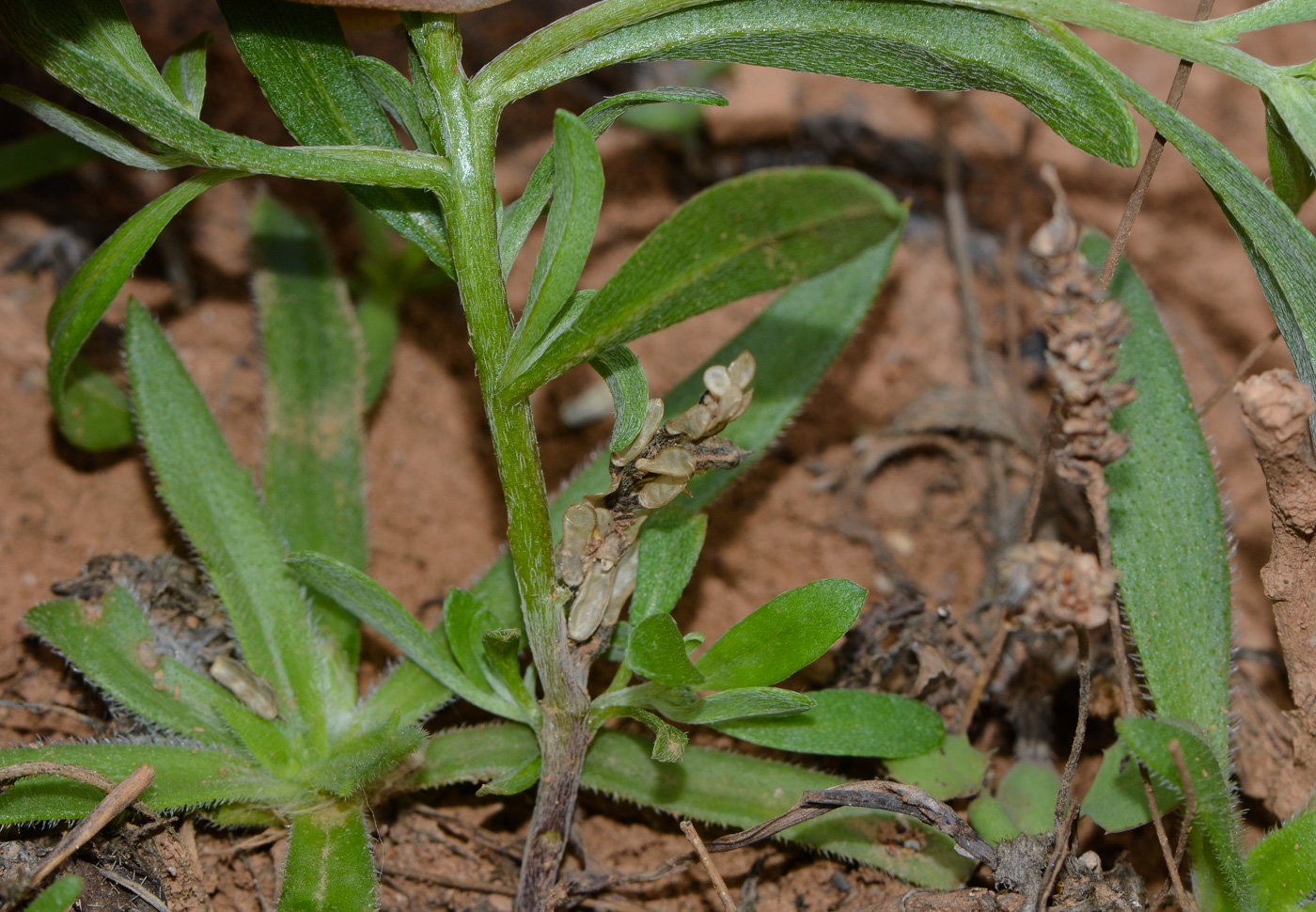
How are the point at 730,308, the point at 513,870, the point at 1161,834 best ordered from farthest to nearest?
1. the point at 730,308
2. the point at 513,870
3. the point at 1161,834

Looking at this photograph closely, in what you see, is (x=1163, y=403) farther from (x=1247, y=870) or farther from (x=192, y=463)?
(x=192, y=463)

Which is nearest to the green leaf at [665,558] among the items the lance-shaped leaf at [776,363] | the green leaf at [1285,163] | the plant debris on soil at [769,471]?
the lance-shaped leaf at [776,363]

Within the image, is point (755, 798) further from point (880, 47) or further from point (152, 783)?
point (880, 47)

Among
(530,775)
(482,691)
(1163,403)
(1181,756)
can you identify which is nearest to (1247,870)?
(1181,756)

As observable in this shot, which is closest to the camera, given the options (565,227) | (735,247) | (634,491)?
(735,247)

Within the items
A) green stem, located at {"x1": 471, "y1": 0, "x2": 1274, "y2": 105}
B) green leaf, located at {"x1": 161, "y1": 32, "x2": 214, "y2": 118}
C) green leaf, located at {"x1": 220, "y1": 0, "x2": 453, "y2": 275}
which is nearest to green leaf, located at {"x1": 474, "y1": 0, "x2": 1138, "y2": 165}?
green stem, located at {"x1": 471, "y1": 0, "x2": 1274, "y2": 105}

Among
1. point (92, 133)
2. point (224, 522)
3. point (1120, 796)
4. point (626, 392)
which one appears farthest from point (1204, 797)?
point (92, 133)

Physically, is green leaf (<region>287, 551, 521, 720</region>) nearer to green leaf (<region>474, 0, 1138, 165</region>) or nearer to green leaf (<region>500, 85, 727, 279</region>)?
green leaf (<region>500, 85, 727, 279</region>)
